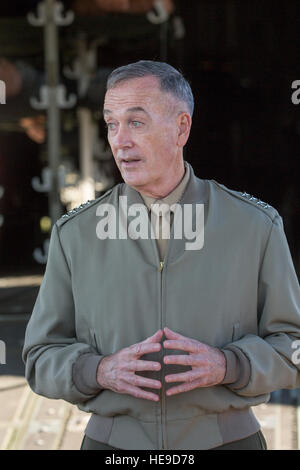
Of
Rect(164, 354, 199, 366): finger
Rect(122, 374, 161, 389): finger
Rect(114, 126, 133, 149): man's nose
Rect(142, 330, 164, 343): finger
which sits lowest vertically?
Rect(122, 374, 161, 389): finger

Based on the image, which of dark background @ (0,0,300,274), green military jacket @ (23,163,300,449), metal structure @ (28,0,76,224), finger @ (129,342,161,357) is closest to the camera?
finger @ (129,342,161,357)

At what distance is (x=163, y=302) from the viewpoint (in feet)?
5.28

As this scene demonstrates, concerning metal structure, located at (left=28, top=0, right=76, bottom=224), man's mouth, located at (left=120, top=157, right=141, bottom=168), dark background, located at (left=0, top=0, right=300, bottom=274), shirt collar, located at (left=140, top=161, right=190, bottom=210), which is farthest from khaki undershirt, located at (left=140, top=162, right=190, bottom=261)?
dark background, located at (left=0, top=0, right=300, bottom=274)

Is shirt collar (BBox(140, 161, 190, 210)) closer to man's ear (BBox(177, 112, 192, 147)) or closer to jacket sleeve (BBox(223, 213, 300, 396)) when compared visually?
man's ear (BBox(177, 112, 192, 147))

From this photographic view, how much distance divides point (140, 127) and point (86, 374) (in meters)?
0.49

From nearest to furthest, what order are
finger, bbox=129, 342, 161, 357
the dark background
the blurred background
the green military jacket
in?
finger, bbox=129, 342, 161, 357 → the green military jacket → the blurred background → the dark background

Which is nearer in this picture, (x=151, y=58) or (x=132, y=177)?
(x=132, y=177)

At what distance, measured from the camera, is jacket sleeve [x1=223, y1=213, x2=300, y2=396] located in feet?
5.20

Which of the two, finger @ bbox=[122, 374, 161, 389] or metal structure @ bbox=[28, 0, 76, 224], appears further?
metal structure @ bbox=[28, 0, 76, 224]

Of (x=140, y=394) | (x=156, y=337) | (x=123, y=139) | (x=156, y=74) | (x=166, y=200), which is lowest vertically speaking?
(x=140, y=394)

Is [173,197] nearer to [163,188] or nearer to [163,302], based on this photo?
[163,188]

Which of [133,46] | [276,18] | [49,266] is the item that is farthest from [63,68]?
[49,266]

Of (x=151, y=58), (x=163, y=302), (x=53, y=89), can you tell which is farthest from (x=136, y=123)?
(x=53, y=89)

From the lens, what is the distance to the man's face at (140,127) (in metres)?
1.59
